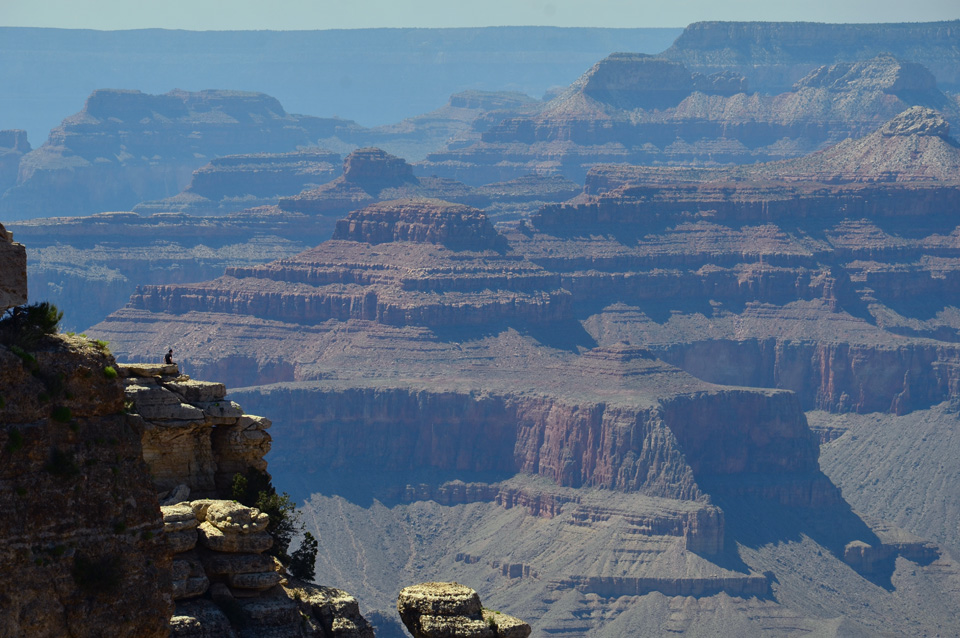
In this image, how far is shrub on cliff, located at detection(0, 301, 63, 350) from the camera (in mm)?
35938

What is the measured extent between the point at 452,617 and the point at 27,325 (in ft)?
39.5

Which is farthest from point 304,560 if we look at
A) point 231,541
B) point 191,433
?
point 231,541

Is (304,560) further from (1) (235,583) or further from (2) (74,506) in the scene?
(2) (74,506)

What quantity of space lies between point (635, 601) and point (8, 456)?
116920mm

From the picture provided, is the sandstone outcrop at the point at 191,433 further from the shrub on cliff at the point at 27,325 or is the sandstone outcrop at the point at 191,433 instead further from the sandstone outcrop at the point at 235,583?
the shrub on cliff at the point at 27,325

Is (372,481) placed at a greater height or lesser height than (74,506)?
lesser

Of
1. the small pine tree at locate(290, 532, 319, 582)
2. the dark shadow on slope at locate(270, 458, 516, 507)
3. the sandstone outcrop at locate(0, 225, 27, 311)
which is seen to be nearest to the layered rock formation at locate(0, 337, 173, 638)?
the sandstone outcrop at locate(0, 225, 27, 311)

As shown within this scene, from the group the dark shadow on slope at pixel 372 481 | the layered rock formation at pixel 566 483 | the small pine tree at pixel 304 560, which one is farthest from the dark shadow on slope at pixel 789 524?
the small pine tree at pixel 304 560

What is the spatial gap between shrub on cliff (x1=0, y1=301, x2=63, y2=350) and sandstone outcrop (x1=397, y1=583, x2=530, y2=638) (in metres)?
11.3

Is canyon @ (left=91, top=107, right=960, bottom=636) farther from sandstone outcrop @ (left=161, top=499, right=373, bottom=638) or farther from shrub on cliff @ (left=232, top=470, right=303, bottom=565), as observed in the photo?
sandstone outcrop @ (left=161, top=499, right=373, bottom=638)

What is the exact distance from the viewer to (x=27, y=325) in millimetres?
36156

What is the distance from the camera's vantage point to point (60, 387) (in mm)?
35688

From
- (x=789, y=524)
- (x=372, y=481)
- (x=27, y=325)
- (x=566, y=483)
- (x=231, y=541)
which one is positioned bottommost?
(x=789, y=524)

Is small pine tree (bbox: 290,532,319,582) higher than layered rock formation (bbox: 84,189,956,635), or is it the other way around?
small pine tree (bbox: 290,532,319,582)
